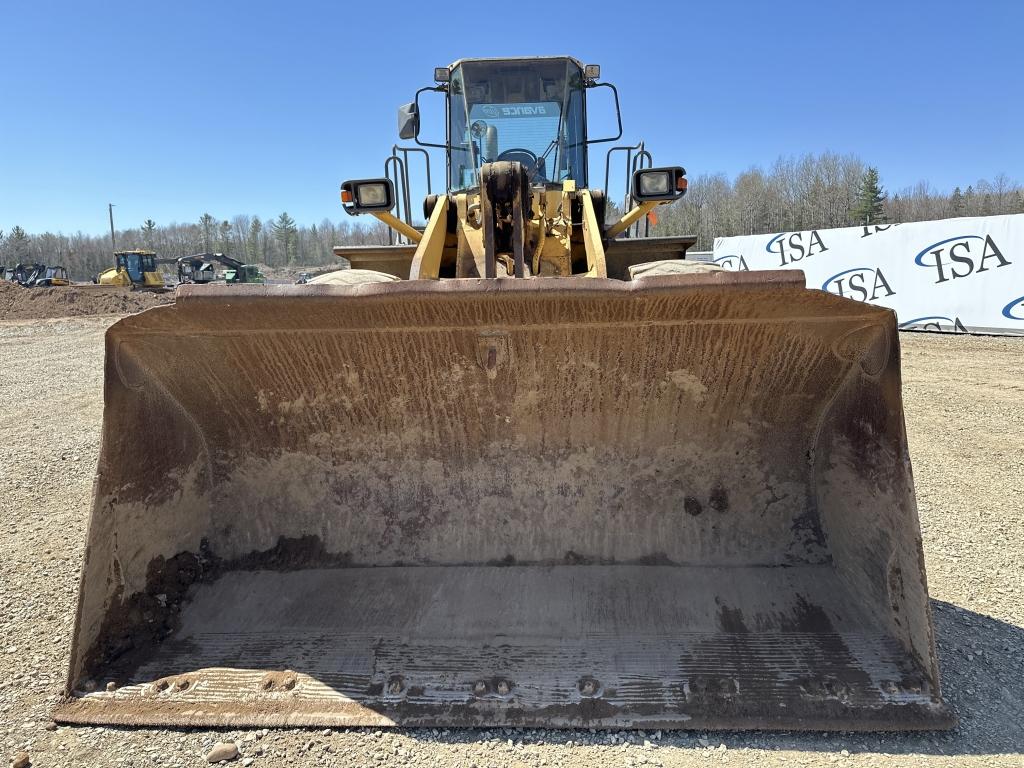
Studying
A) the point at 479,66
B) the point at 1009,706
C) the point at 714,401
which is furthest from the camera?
the point at 479,66

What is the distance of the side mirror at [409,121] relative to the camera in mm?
4195

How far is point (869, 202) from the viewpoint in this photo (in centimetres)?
4759

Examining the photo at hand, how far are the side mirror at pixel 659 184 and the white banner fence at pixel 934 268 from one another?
686 cm

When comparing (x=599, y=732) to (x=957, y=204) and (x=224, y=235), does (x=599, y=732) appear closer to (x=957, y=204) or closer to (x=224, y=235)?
(x=957, y=204)

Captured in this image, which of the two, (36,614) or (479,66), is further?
(479,66)

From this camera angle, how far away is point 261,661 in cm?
198

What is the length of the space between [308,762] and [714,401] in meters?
1.77

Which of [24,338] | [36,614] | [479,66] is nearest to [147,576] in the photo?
[36,614]

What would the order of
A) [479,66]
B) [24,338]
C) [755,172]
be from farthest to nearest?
[755,172] < [24,338] < [479,66]

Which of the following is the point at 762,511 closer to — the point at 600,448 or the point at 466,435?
the point at 600,448

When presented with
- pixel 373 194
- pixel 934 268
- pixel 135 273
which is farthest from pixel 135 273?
pixel 934 268

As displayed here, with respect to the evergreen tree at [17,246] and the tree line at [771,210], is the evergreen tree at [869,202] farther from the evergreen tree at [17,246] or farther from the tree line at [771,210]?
the evergreen tree at [17,246]

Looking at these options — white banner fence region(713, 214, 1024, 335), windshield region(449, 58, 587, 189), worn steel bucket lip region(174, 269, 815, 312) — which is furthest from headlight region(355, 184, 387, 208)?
white banner fence region(713, 214, 1024, 335)

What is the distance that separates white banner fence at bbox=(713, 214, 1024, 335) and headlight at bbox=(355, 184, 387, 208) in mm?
7699
